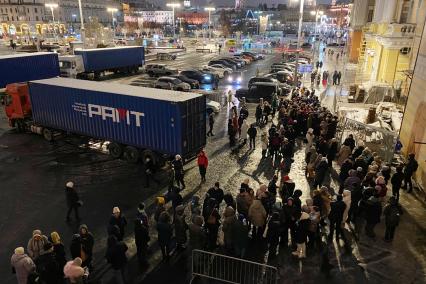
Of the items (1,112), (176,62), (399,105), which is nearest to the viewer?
(399,105)

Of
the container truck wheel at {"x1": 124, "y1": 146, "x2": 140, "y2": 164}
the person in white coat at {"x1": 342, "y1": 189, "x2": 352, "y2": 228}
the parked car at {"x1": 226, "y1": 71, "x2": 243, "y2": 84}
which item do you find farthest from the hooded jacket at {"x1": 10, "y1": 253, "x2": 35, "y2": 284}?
the parked car at {"x1": 226, "y1": 71, "x2": 243, "y2": 84}

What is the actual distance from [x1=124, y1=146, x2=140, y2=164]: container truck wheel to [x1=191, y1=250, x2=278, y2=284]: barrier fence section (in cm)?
754

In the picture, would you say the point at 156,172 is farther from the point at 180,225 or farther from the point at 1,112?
the point at 1,112

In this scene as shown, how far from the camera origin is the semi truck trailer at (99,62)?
3703 cm

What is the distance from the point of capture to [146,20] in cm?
13700

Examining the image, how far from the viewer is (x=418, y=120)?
15031 mm

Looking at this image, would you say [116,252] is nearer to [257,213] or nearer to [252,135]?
[257,213]

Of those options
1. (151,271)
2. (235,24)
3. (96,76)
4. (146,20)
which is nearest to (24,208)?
(151,271)

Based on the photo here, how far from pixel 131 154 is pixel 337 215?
9.60 metres

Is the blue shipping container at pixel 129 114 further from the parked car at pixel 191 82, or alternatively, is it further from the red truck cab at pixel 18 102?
the parked car at pixel 191 82

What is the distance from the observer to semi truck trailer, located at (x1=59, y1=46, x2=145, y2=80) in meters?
37.0

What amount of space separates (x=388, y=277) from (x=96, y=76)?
37941mm

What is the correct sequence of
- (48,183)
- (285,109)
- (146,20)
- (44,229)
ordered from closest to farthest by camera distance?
(44,229), (48,183), (285,109), (146,20)

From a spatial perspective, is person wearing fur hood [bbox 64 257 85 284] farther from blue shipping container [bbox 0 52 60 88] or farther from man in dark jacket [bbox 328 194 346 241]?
blue shipping container [bbox 0 52 60 88]
